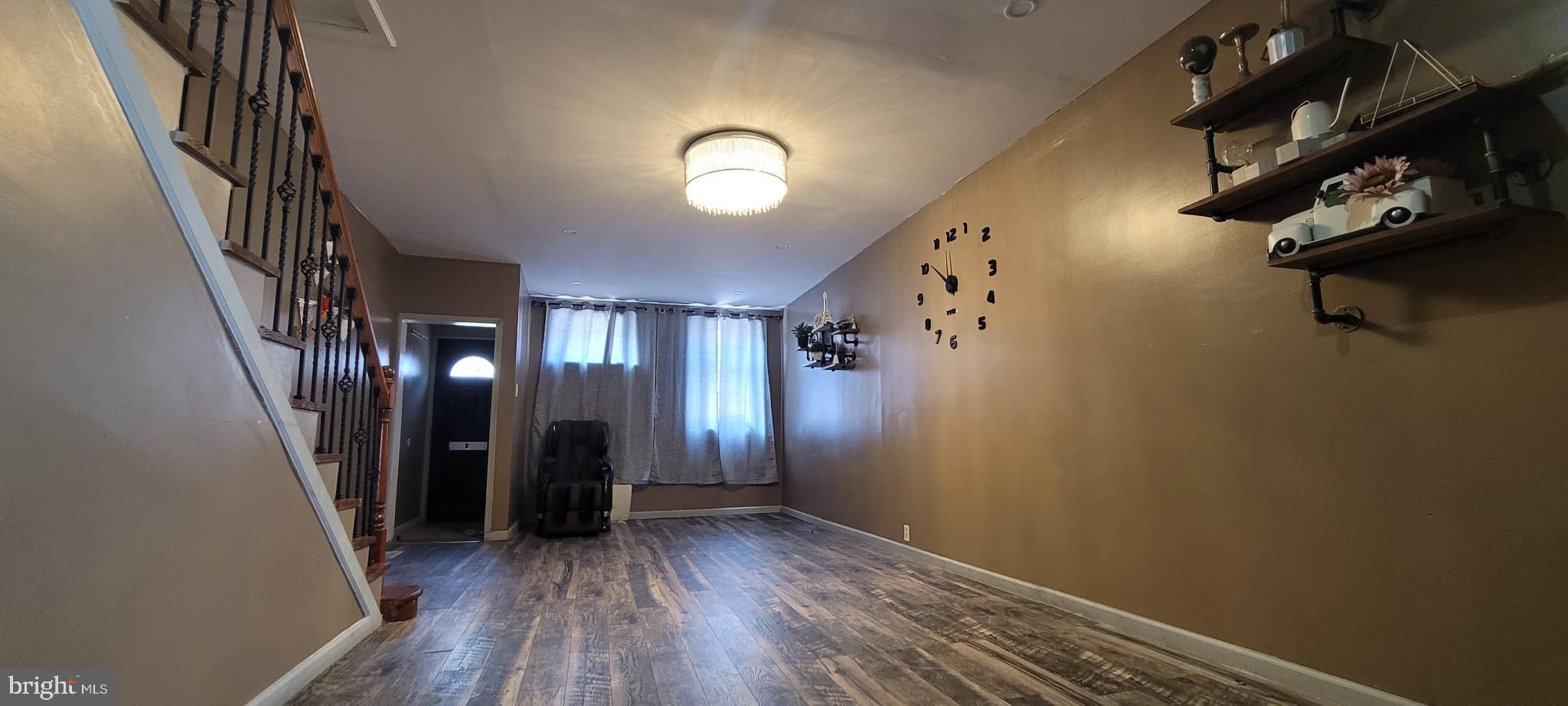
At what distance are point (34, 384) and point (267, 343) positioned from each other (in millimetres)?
841

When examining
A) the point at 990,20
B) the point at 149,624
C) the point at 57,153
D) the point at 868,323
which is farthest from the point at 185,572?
the point at 868,323

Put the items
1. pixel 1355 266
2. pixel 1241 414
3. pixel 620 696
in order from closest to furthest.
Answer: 1. pixel 1355 266
2. pixel 620 696
3. pixel 1241 414

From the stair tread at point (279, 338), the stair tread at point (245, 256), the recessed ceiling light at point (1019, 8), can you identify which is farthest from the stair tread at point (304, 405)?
the recessed ceiling light at point (1019, 8)

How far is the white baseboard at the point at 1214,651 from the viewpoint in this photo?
1761 mm

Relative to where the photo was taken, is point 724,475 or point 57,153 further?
point 724,475

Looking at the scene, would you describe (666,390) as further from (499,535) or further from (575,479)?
(499,535)

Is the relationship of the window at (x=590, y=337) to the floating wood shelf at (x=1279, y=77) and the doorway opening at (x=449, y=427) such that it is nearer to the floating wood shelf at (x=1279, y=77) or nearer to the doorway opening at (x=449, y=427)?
the doorway opening at (x=449, y=427)

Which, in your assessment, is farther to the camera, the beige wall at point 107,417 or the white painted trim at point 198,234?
the white painted trim at point 198,234

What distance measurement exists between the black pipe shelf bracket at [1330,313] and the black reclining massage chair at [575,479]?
5202mm

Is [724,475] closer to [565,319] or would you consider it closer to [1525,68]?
[565,319]

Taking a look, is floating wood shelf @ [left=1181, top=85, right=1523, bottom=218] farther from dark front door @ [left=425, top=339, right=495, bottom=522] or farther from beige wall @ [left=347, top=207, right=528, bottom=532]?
dark front door @ [left=425, top=339, right=495, bottom=522]

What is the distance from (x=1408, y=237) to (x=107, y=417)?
305cm

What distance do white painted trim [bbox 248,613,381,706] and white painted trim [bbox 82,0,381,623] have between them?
1.33ft

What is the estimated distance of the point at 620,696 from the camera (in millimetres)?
1946
